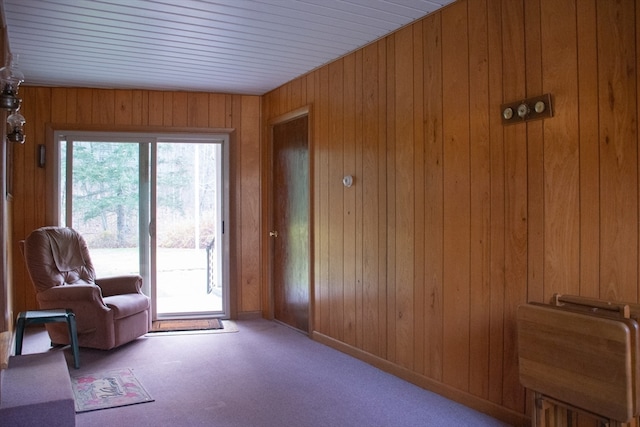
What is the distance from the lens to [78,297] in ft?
12.4

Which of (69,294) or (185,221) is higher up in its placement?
(185,221)

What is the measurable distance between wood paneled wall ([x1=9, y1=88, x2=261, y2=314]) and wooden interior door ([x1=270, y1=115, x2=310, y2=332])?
273 mm

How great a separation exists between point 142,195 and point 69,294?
4.91 ft

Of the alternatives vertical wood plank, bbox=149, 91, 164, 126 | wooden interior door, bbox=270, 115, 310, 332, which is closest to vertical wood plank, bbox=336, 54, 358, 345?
wooden interior door, bbox=270, 115, 310, 332

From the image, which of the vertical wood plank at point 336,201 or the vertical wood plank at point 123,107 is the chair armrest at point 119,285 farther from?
the vertical wood plank at point 336,201

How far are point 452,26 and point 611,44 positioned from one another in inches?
39.5

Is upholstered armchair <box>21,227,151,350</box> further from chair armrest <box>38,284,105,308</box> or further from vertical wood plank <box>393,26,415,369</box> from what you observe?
vertical wood plank <box>393,26,415,369</box>

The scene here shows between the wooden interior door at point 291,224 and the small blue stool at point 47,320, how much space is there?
1935 millimetres

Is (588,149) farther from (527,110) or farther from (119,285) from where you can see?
(119,285)

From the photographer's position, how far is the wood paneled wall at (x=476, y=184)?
2.16m

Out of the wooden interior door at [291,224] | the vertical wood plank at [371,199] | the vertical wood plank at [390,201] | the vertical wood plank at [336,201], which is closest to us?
the vertical wood plank at [390,201]

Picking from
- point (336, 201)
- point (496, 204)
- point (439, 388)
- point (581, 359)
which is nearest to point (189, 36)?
point (336, 201)

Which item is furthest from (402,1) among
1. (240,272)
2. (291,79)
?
(240,272)

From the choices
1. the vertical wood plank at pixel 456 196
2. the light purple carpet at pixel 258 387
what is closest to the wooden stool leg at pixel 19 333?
the light purple carpet at pixel 258 387
